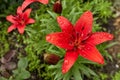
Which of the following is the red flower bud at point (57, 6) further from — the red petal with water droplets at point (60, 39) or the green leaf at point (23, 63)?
the green leaf at point (23, 63)

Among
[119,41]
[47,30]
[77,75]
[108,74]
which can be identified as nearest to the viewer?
[77,75]

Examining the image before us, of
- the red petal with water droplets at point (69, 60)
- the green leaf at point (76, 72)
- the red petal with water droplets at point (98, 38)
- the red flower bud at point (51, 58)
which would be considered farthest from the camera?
the green leaf at point (76, 72)

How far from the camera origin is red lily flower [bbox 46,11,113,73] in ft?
8.14

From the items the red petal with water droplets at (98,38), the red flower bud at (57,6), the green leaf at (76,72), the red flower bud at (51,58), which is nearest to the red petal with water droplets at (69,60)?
the red petal with water droplets at (98,38)

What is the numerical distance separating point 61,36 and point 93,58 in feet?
1.00

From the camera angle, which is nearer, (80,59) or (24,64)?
(80,59)

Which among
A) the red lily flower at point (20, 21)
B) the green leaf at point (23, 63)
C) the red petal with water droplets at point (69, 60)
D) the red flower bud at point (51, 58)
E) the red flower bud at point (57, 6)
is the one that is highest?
the red flower bud at point (57, 6)

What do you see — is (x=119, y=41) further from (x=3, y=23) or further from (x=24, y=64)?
(x=3, y=23)

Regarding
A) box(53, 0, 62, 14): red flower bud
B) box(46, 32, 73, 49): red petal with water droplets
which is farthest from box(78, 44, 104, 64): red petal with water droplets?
box(53, 0, 62, 14): red flower bud

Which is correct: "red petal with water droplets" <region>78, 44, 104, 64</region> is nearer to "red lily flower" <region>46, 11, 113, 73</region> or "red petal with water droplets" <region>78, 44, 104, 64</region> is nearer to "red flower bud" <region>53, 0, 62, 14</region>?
"red lily flower" <region>46, 11, 113, 73</region>

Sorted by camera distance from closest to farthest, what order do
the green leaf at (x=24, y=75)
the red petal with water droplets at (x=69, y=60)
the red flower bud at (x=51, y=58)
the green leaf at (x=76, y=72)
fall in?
the red petal with water droplets at (x=69, y=60) → the red flower bud at (x=51, y=58) → the green leaf at (x=76, y=72) → the green leaf at (x=24, y=75)

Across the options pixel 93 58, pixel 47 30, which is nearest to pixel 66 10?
pixel 47 30

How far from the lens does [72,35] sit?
103 inches

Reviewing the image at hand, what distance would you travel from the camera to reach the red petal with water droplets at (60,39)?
8.15 ft
